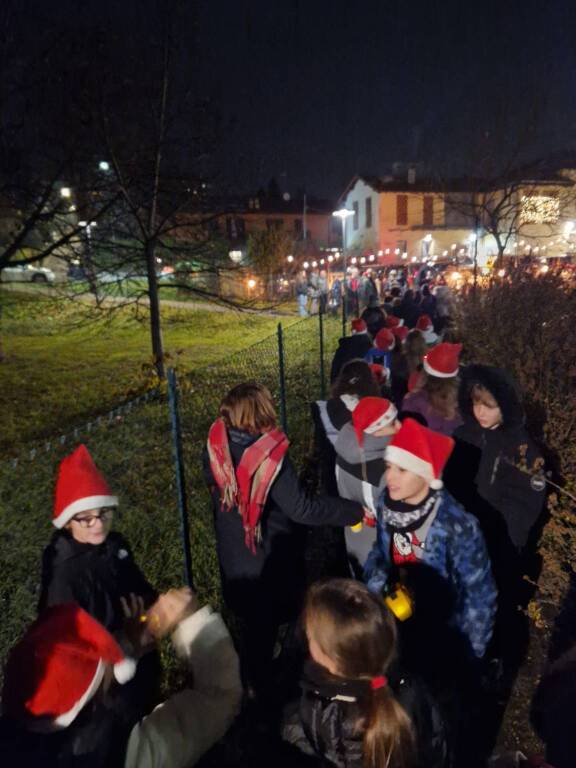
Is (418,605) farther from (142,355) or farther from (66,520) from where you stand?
(142,355)

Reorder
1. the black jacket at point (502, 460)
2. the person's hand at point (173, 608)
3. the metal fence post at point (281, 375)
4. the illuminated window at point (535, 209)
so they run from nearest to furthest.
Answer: the person's hand at point (173, 608), the black jacket at point (502, 460), the metal fence post at point (281, 375), the illuminated window at point (535, 209)

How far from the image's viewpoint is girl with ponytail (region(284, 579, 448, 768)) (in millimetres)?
1391

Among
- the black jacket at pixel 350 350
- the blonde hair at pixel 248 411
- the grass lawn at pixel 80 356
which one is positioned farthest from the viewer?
the grass lawn at pixel 80 356

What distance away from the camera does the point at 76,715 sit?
1.25 meters

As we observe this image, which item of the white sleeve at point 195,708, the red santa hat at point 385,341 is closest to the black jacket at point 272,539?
the white sleeve at point 195,708

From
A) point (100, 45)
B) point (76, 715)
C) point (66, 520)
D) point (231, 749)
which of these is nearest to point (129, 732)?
point (76, 715)

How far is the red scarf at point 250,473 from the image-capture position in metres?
2.38

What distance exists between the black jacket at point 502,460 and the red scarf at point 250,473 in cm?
139

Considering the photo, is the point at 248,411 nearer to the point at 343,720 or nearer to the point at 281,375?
the point at 343,720

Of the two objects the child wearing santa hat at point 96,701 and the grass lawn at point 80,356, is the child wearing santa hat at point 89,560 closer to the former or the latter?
the child wearing santa hat at point 96,701

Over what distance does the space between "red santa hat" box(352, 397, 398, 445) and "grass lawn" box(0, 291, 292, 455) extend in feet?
18.6

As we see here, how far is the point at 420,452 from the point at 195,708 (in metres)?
1.28

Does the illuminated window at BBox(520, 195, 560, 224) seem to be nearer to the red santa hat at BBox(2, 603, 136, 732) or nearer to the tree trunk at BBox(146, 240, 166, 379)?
the tree trunk at BBox(146, 240, 166, 379)

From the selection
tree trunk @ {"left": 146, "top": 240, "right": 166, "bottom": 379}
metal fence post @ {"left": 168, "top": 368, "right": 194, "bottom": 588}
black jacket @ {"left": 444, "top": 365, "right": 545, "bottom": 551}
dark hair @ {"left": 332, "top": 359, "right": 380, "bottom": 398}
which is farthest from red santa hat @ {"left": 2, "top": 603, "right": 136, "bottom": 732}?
tree trunk @ {"left": 146, "top": 240, "right": 166, "bottom": 379}
